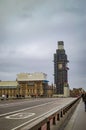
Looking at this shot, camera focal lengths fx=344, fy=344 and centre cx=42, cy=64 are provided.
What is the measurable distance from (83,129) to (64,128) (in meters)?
0.92

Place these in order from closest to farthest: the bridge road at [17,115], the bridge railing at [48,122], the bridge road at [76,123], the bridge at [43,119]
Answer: the bridge railing at [48,122]
the bridge at [43,119]
the bridge road at [76,123]
the bridge road at [17,115]

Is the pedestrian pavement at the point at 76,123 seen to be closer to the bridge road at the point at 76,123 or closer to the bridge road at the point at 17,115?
the bridge road at the point at 76,123

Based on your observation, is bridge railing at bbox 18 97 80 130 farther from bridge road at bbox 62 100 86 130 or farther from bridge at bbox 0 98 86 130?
bridge road at bbox 62 100 86 130

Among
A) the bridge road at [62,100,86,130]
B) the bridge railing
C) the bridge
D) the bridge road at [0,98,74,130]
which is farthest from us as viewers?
the bridge road at [0,98,74,130]

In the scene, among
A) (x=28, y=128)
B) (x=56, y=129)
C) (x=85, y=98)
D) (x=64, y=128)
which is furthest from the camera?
(x=85, y=98)

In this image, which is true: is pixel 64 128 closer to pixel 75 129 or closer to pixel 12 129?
pixel 75 129

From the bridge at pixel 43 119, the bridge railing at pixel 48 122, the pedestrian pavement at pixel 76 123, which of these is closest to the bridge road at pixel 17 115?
the bridge at pixel 43 119

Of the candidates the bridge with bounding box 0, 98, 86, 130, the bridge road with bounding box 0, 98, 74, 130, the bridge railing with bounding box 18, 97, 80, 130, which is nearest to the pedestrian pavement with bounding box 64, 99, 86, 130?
the bridge with bounding box 0, 98, 86, 130

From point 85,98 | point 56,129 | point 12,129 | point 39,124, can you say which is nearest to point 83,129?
point 56,129

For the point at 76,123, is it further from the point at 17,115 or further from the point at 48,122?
the point at 17,115

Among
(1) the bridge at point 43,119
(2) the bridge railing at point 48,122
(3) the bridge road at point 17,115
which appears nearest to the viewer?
(2) the bridge railing at point 48,122

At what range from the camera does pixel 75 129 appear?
15102 mm

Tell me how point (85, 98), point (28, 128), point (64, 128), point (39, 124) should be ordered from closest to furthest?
point (28, 128) < point (39, 124) < point (64, 128) < point (85, 98)

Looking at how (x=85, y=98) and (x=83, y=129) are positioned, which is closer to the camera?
(x=83, y=129)
